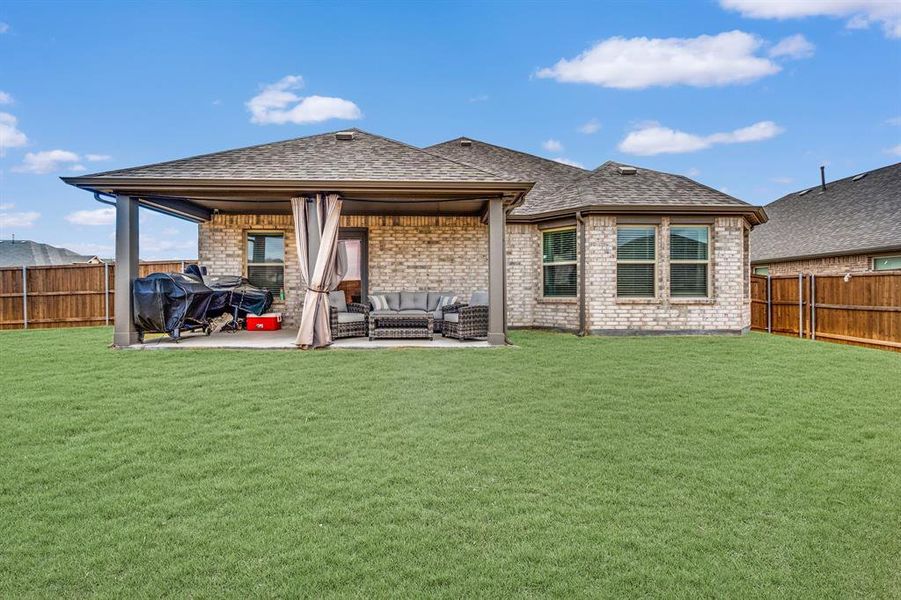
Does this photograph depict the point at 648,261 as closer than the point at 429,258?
Yes

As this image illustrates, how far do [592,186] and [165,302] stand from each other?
9504mm

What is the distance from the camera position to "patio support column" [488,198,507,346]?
838 cm

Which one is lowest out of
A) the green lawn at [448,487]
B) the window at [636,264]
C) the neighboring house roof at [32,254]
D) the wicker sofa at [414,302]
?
Answer: the green lawn at [448,487]

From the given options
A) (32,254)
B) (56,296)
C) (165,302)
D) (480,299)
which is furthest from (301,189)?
(32,254)

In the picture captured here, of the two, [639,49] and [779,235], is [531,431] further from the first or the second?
[639,49]

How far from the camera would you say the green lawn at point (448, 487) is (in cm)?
195

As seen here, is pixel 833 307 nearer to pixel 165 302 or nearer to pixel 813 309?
pixel 813 309

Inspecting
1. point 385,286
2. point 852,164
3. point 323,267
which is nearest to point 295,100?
point 385,286

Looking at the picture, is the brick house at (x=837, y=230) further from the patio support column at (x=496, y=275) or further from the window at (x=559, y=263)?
the patio support column at (x=496, y=275)

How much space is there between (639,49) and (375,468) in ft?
72.6

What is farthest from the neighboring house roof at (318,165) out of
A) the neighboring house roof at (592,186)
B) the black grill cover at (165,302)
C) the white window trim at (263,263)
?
the white window trim at (263,263)

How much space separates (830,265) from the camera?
46.3 feet

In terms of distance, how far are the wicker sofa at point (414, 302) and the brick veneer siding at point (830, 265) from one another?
394 inches

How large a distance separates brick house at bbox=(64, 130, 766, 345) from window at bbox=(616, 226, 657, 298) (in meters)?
0.02
